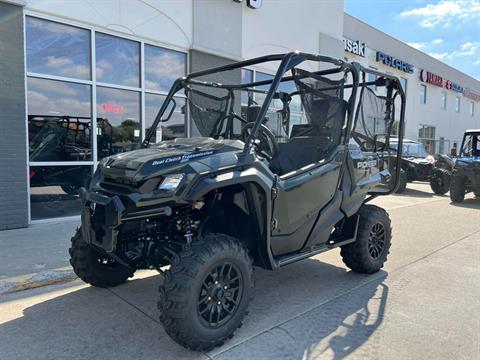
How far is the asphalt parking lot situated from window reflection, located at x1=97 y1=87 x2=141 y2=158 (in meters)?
4.26

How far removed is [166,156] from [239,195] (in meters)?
0.65

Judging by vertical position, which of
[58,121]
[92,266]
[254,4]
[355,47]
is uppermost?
[355,47]

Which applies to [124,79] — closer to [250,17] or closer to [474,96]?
[250,17]

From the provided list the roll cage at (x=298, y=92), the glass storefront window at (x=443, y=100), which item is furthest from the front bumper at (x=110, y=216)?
the glass storefront window at (x=443, y=100)

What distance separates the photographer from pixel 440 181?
12.5m

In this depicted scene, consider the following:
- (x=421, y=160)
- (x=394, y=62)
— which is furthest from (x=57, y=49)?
(x=394, y=62)

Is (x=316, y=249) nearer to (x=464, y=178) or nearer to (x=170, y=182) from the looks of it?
(x=170, y=182)

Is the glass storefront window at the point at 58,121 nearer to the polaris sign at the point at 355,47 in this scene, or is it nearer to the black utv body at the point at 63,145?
the black utv body at the point at 63,145

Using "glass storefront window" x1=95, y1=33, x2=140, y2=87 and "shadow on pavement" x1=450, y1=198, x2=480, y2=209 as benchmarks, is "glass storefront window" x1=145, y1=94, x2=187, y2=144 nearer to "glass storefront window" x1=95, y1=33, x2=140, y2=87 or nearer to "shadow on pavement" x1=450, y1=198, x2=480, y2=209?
"glass storefront window" x1=95, y1=33, x2=140, y2=87

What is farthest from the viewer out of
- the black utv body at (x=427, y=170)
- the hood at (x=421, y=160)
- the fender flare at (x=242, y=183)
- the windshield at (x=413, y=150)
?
the windshield at (x=413, y=150)

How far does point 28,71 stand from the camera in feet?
22.1

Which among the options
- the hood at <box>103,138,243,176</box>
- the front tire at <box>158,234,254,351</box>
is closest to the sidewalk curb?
the hood at <box>103,138,243,176</box>

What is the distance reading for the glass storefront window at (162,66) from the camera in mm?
8586

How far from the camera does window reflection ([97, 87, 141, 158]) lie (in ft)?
25.6
